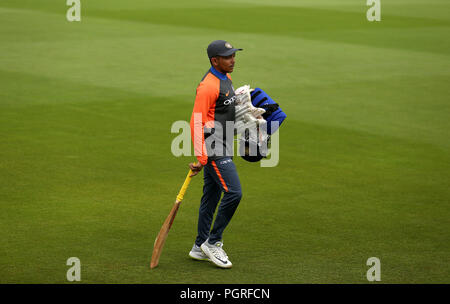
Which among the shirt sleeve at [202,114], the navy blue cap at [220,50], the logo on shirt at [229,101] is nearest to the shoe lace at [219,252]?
the shirt sleeve at [202,114]

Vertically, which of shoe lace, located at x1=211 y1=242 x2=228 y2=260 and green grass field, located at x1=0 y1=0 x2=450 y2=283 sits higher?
green grass field, located at x1=0 y1=0 x2=450 y2=283

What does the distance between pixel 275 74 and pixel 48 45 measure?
7845mm

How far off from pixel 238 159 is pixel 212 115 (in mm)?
5062

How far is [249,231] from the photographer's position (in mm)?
9477

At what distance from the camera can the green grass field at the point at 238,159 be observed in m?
8.54

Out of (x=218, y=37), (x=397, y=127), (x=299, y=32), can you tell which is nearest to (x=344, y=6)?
(x=299, y=32)

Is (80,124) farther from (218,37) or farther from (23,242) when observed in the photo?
(218,37)

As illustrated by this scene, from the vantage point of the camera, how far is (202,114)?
7.96 m

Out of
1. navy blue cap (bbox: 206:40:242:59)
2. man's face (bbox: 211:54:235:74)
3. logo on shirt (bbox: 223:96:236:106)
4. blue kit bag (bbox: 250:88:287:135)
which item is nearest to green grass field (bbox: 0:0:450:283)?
blue kit bag (bbox: 250:88:287:135)

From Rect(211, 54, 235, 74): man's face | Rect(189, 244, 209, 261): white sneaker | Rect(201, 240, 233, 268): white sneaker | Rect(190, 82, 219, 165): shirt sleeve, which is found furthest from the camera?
Rect(189, 244, 209, 261): white sneaker

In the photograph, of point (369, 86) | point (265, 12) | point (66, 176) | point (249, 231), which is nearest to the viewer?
point (249, 231)

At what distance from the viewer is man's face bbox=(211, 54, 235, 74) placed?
8055mm

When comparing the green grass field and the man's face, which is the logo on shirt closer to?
the man's face

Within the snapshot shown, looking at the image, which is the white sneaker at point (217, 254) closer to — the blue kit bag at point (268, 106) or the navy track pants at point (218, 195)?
the navy track pants at point (218, 195)
